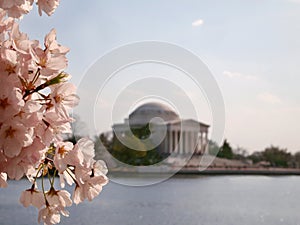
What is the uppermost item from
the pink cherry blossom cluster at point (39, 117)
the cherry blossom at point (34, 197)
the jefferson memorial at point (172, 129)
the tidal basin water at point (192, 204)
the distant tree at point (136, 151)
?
the jefferson memorial at point (172, 129)

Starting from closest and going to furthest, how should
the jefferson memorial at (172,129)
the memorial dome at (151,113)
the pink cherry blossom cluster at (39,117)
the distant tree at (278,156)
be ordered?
the pink cherry blossom cluster at (39,117), the jefferson memorial at (172,129), the memorial dome at (151,113), the distant tree at (278,156)

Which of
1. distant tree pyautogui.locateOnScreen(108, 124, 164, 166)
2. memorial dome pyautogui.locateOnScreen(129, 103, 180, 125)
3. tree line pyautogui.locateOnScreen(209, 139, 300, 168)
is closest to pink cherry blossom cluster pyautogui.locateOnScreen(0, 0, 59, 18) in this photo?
distant tree pyautogui.locateOnScreen(108, 124, 164, 166)

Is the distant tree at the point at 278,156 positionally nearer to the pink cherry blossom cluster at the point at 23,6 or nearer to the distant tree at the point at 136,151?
the distant tree at the point at 136,151

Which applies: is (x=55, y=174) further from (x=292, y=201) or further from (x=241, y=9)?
(x=241, y=9)

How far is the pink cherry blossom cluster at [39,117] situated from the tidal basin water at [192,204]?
1054 cm

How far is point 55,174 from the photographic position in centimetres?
42

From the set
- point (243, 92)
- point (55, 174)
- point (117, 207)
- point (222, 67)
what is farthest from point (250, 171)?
point (55, 174)

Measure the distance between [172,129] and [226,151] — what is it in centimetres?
267

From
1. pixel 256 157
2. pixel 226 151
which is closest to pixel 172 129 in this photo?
pixel 226 151

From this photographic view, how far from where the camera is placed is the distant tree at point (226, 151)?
20369 millimetres

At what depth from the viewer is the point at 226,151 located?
2045 cm

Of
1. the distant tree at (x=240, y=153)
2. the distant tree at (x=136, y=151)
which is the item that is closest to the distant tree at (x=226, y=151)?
the distant tree at (x=240, y=153)

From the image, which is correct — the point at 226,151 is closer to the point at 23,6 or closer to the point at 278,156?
the point at 278,156

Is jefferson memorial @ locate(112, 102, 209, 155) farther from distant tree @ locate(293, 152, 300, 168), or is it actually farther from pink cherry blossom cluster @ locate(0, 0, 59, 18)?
pink cherry blossom cluster @ locate(0, 0, 59, 18)
